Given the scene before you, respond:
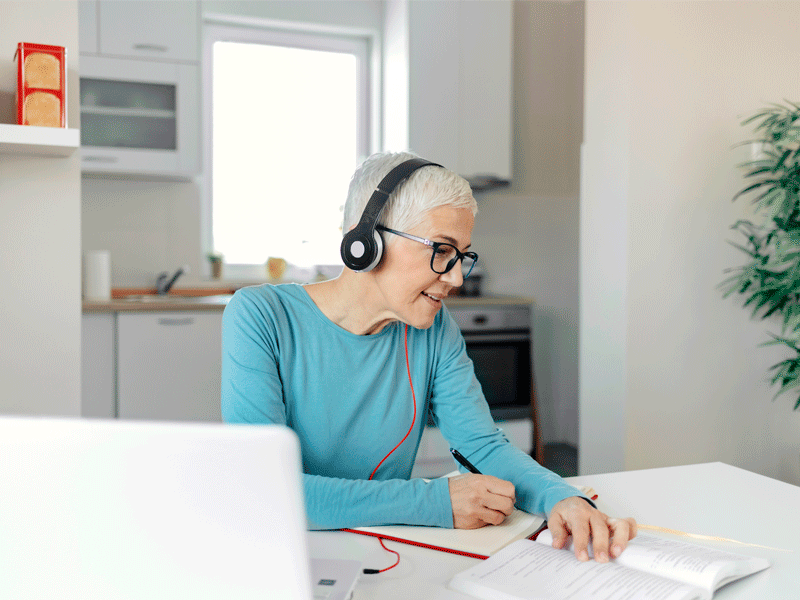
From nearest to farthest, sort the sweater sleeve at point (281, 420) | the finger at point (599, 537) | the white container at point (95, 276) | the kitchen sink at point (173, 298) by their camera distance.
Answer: the finger at point (599, 537), the sweater sleeve at point (281, 420), the white container at point (95, 276), the kitchen sink at point (173, 298)

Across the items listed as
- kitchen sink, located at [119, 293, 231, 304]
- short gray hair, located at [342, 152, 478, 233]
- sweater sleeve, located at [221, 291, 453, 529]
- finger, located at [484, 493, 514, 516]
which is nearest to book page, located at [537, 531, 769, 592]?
finger, located at [484, 493, 514, 516]

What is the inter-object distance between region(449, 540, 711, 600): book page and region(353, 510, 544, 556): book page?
60 millimetres

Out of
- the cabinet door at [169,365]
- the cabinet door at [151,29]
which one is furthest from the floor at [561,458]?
the cabinet door at [151,29]

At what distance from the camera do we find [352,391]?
4.01 feet

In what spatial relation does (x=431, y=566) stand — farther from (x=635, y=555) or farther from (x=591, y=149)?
(x=591, y=149)

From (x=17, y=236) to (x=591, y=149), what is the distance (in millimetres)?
2061

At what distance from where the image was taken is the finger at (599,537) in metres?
0.85

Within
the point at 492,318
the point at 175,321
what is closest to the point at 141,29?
the point at 175,321

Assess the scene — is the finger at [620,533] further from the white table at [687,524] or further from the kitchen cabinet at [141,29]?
the kitchen cabinet at [141,29]

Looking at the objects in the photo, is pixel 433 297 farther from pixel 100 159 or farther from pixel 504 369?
pixel 100 159

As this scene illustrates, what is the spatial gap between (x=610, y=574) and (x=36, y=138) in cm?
167

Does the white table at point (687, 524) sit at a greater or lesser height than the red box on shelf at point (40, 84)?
lesser

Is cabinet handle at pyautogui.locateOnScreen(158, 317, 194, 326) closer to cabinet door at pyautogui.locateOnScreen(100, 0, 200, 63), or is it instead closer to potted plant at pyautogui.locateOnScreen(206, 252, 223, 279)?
potted plant at pyautogui.locateOnScreen(206, 252, 223, 279)

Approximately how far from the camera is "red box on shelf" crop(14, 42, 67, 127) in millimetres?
1753
